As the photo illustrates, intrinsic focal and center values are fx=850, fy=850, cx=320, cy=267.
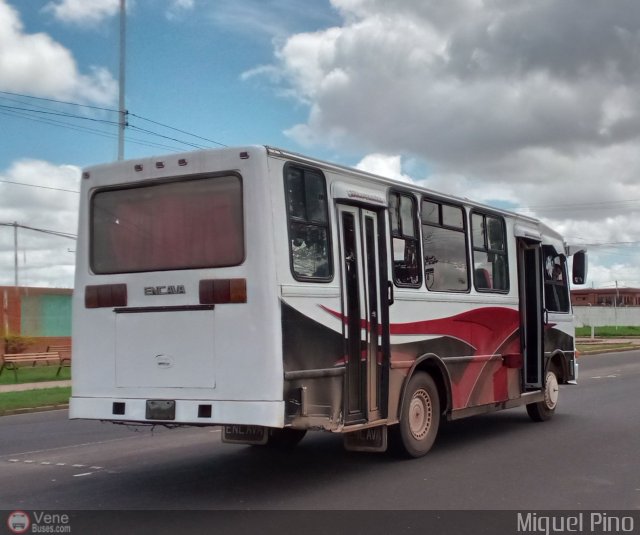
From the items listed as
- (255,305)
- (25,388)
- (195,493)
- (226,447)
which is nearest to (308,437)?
(226,447)

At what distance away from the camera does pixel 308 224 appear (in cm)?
816

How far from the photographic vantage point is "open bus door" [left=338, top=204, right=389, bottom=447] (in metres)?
8.52

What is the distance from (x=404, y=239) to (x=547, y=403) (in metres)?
4.86

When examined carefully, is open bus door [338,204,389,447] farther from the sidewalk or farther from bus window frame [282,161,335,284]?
the sidewalk

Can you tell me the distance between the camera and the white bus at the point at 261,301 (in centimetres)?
765

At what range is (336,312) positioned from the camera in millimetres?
8312

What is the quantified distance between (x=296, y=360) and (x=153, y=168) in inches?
94.0

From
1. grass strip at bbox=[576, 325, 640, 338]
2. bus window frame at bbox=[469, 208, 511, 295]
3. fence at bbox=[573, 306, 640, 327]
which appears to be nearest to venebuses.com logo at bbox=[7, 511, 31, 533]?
bus window frame at bbox=[469, 208, 511, 295]

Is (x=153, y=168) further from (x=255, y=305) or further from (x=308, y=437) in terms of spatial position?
(x=308, y=437)

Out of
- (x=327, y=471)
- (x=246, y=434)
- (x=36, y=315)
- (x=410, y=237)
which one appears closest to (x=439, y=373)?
(x=410, y=237)

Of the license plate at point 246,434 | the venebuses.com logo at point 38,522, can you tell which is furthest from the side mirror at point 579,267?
the venebuses.com logo at point 38,522

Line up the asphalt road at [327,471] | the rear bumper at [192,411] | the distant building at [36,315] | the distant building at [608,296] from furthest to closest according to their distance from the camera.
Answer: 1. the distant building at [608,296]
2. the distant building at [36,315]
3. the asphalt road at [327,471]
4. the rear bumper at [192,411]

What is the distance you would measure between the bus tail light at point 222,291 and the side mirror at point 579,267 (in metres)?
7.84

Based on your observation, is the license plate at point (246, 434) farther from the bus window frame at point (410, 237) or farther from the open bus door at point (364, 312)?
the bus window frame at point (410, 237)
